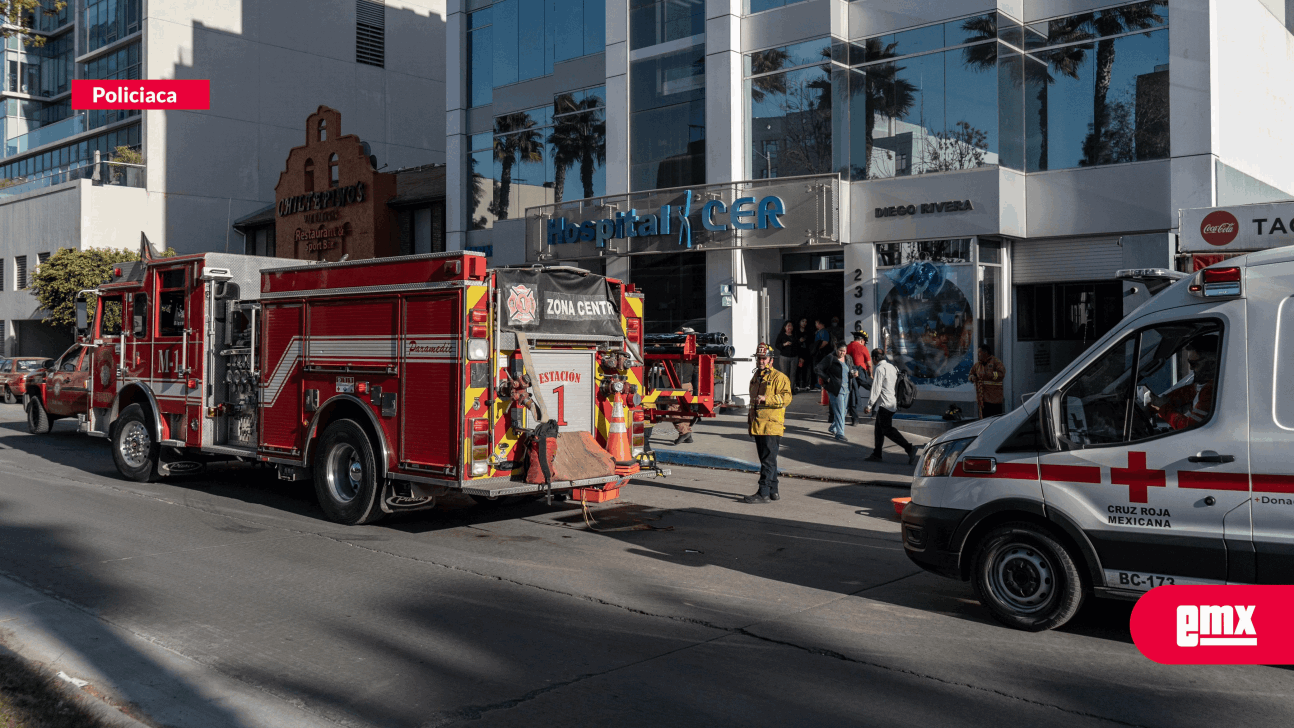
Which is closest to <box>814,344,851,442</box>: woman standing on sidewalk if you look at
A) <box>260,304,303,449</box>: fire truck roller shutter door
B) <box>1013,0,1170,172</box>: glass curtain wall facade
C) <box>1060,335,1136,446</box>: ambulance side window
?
<box>1013,0,1170,172</box>: glass curtain wall facade

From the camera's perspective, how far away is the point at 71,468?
1412cm

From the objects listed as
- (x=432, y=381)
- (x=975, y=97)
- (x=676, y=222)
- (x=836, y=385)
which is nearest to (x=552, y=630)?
(x=432, y=381)

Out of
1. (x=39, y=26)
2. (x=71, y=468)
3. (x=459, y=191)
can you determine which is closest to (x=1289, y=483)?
(x=71, y=468)

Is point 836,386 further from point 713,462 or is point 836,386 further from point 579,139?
→ point 579,139

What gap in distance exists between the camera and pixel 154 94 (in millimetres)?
40375

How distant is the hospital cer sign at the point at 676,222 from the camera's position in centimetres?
2042

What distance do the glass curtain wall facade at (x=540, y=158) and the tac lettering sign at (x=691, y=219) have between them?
1119 millimetres

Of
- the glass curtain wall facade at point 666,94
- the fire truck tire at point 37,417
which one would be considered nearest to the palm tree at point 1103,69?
the glass curtain wall facade at point 666,94

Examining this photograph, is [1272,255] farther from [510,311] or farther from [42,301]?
[42,301]

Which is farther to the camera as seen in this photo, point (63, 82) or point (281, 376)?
point (63, 82)

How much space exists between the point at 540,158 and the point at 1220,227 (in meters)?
17.6

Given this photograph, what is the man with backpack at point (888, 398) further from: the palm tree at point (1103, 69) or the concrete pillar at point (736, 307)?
the palm tree at point (1103, 69)

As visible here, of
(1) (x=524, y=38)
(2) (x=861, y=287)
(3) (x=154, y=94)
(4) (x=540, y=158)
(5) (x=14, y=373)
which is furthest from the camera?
(3) (x=154, y=94)

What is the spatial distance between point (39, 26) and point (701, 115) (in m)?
51.0
